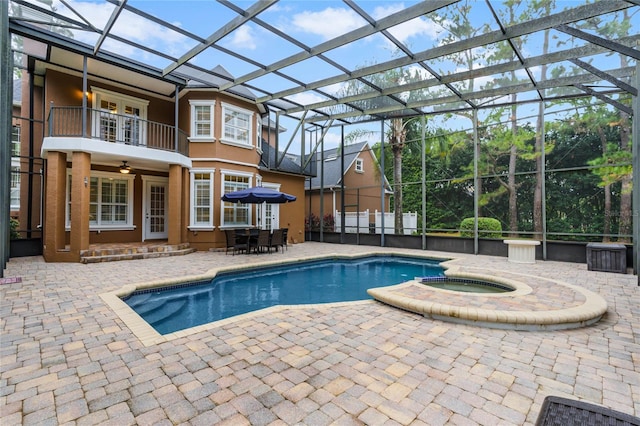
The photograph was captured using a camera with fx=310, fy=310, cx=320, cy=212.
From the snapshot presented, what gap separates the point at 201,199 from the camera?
37.5ft

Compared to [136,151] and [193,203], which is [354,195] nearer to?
[193,203]

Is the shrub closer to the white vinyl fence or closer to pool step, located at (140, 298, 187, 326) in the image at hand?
the white vinyl fence

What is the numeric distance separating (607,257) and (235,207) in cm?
1138

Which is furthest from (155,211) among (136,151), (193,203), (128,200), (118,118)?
(118,118)

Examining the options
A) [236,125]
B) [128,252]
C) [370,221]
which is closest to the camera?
[128,252]

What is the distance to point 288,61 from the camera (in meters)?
7.55

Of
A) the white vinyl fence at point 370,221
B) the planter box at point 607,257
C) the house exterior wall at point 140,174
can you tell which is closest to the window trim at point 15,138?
the house exterior wall at point 140,174

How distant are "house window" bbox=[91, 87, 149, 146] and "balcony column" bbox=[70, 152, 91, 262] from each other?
6.05 feet

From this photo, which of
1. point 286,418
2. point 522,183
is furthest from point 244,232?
point 522,183

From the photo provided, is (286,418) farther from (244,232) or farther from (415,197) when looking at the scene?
(415,197)

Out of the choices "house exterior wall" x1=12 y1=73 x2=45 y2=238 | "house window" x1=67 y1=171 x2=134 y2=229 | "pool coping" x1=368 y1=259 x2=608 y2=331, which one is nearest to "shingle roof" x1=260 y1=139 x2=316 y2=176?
"house window" x1=67 y1=171 x2=134 y2=229

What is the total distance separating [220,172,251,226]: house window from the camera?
38.7 feet

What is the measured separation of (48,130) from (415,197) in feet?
→ 57.2

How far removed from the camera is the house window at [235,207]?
38.7ft
